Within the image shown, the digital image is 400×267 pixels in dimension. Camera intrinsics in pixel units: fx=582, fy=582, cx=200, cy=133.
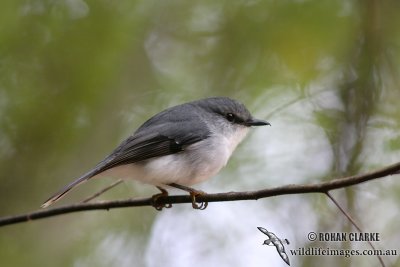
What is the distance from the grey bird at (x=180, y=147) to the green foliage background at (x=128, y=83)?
61 centimetres

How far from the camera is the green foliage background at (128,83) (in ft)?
14.0

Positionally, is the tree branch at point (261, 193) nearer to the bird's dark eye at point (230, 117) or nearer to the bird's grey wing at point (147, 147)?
the bird's grey wing at point (147, 147)

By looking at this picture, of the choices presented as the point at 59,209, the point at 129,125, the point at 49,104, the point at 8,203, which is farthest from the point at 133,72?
the point at 59,209

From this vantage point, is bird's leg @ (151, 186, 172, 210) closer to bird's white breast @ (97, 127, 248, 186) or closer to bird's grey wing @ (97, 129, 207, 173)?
bird's white breast @ (97, 127, 248, 186)

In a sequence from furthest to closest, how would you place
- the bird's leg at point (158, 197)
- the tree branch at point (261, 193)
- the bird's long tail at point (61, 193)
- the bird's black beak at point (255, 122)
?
the bird's black beak at point (255, 122)
the bird's leg at point (158, 197)
the bird's long tail at point (61, 193)
the tree branch at point (261, 193)

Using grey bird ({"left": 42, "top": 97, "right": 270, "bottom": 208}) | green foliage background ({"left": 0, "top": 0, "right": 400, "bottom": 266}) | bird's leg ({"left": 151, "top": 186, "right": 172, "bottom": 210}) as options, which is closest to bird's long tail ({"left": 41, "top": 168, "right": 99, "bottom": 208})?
grey bird ({"left": 42, "top": 97, "right": 270, "bottom": 208})

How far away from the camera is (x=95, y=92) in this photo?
4555mm

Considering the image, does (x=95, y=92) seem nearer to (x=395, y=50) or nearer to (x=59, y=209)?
(x=59, y=209)

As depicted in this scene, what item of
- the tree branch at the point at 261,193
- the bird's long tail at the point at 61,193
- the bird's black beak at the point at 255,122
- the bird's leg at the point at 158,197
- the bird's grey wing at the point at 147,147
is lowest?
the bird's leg at the point at 158,197

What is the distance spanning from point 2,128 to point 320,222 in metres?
2.59

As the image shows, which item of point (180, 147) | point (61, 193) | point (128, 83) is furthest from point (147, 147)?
point (128, 83)

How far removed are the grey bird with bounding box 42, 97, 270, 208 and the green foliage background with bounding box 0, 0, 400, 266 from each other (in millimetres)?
614

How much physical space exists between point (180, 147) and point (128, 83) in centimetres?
128

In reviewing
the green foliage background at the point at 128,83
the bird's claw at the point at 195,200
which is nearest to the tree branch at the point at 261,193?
the bird's claw at the point at 195,200
